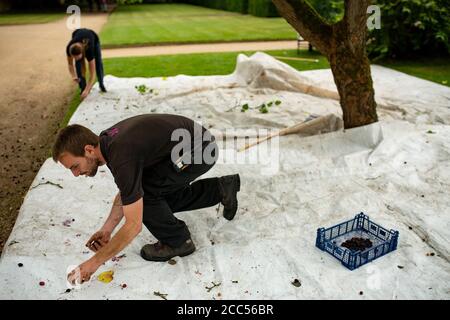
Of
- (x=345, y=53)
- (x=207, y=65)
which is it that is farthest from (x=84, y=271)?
(x=207, y=65)

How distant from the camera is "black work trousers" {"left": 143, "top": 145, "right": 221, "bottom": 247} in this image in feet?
8.90

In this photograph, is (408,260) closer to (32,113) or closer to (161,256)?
(161,256)

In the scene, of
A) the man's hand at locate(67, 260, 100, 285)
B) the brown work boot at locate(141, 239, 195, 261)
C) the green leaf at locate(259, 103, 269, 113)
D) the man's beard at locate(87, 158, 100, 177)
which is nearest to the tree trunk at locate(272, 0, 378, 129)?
the green leaf at locate(259, 103, 269, 113)

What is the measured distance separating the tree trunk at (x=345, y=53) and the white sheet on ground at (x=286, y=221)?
0.24m

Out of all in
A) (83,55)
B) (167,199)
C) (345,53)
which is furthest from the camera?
(83,55)

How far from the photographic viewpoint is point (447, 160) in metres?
3.98

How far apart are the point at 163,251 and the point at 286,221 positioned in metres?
1.01

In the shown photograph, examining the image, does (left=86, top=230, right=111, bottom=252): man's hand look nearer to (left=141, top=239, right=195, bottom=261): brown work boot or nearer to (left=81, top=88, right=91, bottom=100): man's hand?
(left=141, top=239, right=195, bottom=261): brown work boot

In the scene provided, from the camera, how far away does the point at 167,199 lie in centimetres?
301

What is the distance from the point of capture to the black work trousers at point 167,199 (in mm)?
2713

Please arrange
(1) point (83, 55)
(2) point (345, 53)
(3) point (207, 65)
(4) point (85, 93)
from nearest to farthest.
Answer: (2) point (345, 53)
(1) point (83, 55)
(4) point (85, 93)
(3) point (207, 65)

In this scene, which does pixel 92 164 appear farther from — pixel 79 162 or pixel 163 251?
pixel 163 251

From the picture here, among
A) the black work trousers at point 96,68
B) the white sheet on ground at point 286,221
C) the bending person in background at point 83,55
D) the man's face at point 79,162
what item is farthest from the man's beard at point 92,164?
the black work trousers at point 96,68

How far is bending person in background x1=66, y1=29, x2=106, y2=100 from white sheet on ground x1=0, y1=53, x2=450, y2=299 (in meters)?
1.22
